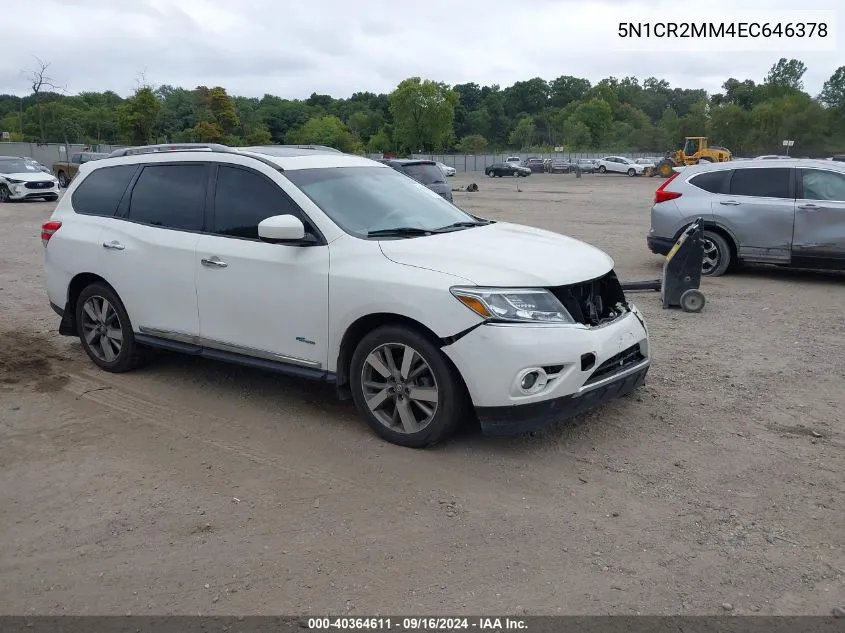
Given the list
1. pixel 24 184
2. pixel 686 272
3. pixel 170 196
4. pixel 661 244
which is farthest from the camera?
pixel 24 184

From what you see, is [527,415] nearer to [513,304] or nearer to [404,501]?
[513,304]

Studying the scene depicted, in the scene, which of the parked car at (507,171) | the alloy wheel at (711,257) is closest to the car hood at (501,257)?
the alloy wheel at (711,257)

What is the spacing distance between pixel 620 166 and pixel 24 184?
50.3m

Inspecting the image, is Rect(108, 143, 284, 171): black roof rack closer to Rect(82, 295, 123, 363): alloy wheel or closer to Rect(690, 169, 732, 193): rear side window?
Rect(82, 295, 123, 363): alloy wheel

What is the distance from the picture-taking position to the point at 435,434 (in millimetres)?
4625

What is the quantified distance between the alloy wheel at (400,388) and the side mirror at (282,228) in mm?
916

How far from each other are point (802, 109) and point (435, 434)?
9143 cm

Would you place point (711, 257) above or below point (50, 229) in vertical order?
below

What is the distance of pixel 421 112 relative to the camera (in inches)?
3750

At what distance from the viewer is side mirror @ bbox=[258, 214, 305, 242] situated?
4887 millimetres

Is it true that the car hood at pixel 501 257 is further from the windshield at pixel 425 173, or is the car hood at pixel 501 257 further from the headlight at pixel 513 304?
the windshield at pixel 425 173

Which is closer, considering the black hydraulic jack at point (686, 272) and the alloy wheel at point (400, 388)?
the alloy wheel at point (400, 388)

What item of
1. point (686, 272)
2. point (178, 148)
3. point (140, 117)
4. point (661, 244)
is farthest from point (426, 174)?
point (140, 117)

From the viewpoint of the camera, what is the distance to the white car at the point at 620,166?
62.9 metres
